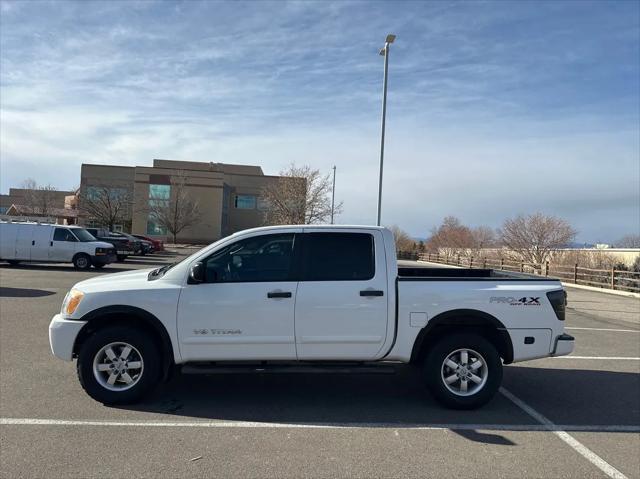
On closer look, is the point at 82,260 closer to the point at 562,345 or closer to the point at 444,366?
the point at 444,366

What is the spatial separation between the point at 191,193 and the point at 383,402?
197 feet

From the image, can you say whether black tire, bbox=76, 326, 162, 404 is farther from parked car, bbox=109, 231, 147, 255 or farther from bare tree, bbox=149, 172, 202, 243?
bare tree, bbox=149, 172, 202, 243

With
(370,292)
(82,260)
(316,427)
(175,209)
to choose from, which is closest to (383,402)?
(316,427)

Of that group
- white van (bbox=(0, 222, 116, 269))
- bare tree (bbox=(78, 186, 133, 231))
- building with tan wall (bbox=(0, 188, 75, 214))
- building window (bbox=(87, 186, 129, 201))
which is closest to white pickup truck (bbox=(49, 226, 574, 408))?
white van (bbox=(0, 222, 116, 269))

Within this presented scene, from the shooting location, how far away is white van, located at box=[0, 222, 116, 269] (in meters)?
20.5

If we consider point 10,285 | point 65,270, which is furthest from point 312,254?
point 65,270

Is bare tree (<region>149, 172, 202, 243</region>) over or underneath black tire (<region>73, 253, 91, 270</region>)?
over

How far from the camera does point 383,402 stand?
540 centimetres

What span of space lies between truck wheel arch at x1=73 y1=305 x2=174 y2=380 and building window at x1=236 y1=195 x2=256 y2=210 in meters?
66.5

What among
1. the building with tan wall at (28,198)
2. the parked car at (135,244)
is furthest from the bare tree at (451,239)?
the building with tan wall at (28,198)

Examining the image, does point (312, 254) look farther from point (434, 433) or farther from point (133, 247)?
point (133, 247)

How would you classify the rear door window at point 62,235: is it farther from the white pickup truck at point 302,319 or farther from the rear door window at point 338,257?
the rear door window at point 338,257

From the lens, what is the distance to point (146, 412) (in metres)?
4.88

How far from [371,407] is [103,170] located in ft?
218
